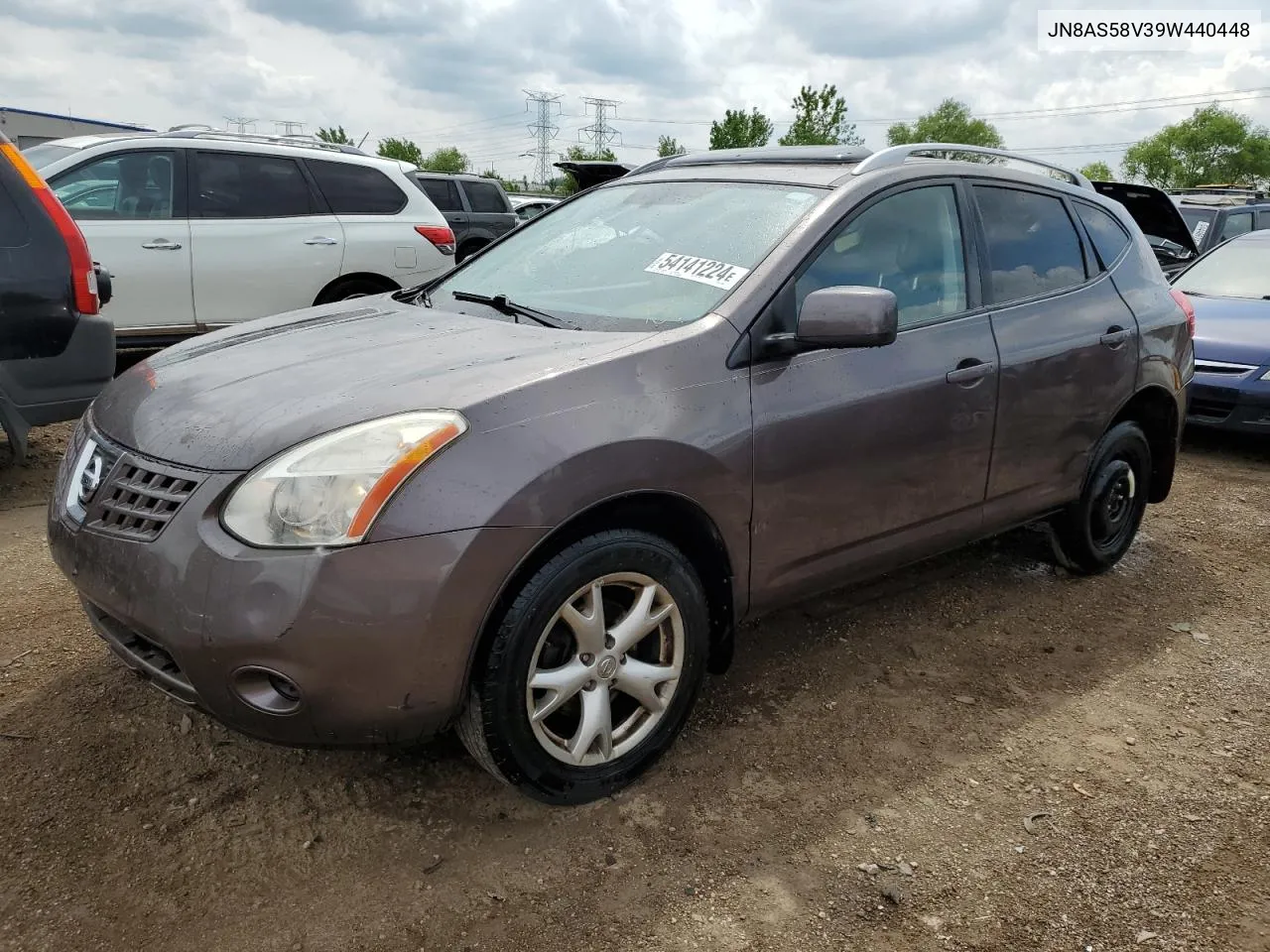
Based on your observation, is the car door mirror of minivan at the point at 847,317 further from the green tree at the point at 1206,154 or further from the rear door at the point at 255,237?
the green tree at the point at 1206,154

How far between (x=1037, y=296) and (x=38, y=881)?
351 centimetres

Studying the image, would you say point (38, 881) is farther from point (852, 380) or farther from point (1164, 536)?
point (1164, 536)

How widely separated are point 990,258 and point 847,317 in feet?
3.82

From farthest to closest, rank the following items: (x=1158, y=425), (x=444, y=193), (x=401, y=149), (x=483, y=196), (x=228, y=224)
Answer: (x=401, y=149) < (x=483, y=196) < (x=444, y=193) < (x=228, y=224) < (x=1158, y=425)

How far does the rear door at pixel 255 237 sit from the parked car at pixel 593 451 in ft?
12.7

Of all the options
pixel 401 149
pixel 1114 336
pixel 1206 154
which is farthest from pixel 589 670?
pixel 1206 154

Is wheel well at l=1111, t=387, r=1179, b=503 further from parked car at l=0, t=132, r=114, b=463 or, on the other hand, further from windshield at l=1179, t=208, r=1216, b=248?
windshield at l=1179, t=208, r=1216, b=248

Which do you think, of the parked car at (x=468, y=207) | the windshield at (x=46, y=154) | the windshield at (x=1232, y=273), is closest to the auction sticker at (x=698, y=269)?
the windshield at (x=46, y=154)

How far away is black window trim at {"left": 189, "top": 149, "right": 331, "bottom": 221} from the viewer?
6730mm

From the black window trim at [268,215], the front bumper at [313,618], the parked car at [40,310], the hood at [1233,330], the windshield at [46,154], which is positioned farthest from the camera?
the black window trim at [268,215]

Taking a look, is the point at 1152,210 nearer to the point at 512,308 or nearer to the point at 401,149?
the point at 512,308

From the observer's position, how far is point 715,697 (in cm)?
307

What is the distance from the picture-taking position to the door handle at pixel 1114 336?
12.2 feet

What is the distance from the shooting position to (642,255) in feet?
10.0
